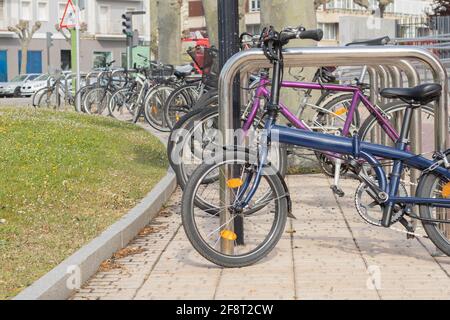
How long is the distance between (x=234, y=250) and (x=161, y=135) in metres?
8.58

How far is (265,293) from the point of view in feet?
17.3

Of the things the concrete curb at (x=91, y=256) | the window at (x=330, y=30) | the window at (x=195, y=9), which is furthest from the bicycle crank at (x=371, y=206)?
the window at (x=195, y=9)

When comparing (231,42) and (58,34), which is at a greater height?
(58,34)

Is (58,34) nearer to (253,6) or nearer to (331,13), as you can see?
(253,6)

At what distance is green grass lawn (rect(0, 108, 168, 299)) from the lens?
19.6ft

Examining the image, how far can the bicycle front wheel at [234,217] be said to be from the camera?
5820 millimetres

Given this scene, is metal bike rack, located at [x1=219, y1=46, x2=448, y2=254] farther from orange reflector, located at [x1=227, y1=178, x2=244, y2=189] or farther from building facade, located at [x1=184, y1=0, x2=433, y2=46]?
building facade, located at [x1=184, y1=0, x2=433, y2=46]

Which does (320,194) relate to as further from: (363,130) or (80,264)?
(80,264)

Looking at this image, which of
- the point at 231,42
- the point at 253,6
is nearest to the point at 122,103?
the point at 231,42

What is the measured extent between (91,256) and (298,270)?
50.4 inches

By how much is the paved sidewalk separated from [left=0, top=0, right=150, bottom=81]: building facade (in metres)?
54.7

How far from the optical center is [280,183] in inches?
234
